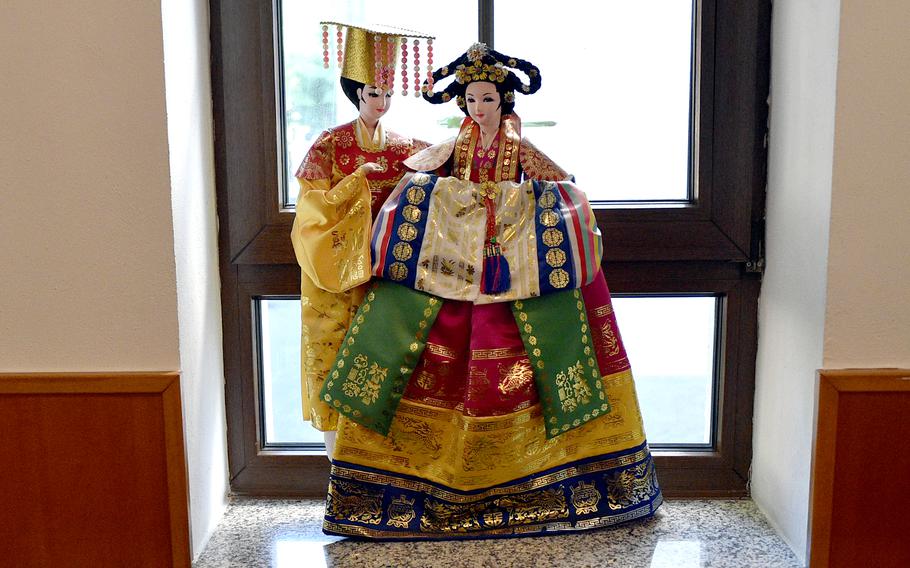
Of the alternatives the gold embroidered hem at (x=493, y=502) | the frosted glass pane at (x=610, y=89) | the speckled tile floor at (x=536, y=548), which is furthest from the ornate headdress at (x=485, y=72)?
the speckled tile floor at (x=536, y=548)

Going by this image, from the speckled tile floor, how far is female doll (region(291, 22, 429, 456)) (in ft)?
0.78

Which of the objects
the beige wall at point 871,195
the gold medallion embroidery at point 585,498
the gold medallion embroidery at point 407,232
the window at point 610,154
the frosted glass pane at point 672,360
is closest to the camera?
the beige wall at point 871,195

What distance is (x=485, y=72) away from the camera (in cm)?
169

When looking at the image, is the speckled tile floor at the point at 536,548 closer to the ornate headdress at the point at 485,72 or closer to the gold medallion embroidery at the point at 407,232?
the gold medallion embroidery at the point at 407,232

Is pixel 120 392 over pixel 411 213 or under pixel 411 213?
under

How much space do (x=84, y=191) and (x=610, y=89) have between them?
1.14 m

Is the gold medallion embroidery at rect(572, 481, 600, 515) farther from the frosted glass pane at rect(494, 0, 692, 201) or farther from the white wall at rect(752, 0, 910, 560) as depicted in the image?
the frosted glass pane at rect(494, 0, 692, 201)

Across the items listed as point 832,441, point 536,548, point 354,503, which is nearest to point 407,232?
point 354,503

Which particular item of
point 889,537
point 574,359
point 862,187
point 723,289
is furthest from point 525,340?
point 889,537

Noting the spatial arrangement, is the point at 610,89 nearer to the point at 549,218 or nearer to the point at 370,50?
the point at 549,218

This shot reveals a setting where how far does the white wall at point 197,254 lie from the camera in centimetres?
166

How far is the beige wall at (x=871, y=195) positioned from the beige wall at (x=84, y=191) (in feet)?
4.12

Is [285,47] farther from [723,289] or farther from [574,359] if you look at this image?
[723,289]

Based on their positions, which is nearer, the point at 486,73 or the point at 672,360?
the point at 486,73
